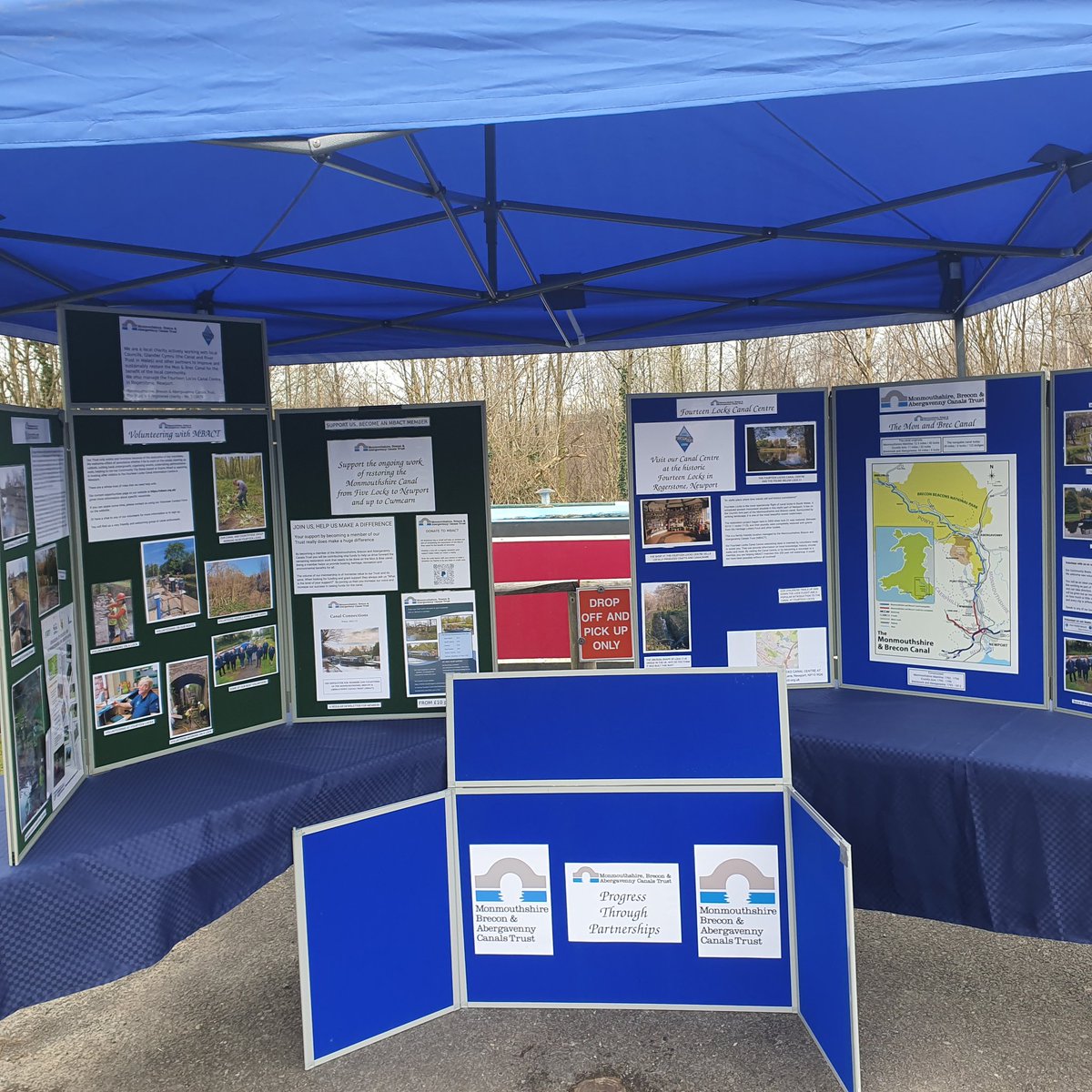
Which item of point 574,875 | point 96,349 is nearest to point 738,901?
point 574,875

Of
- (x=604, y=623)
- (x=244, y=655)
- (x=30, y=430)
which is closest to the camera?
(x=30, y=430)

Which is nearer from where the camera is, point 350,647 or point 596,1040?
point 596,1040

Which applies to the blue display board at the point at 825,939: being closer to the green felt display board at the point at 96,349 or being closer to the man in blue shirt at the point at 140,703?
the man in blue shirt at the point at 140,703

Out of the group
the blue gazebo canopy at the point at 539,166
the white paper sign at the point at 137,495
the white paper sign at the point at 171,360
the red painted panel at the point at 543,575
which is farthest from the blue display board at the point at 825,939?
the red painted panel at the point at 543,575

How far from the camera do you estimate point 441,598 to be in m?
Result: 3.97

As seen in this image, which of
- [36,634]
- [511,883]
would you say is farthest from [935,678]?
[36,634]

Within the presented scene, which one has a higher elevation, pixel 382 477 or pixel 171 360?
pixel 171 360

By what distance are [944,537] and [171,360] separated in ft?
9.79

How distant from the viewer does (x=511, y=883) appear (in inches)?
128

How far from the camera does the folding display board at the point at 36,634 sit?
2.71 metres

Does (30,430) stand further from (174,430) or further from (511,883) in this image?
(511,883)

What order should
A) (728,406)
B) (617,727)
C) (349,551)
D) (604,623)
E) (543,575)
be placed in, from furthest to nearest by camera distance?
(543,575) → (604,623) → (728,406) → (349,551) → (617,727)

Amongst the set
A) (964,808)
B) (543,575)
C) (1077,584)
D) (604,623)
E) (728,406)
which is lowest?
(964,808)

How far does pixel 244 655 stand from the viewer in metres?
3.83
